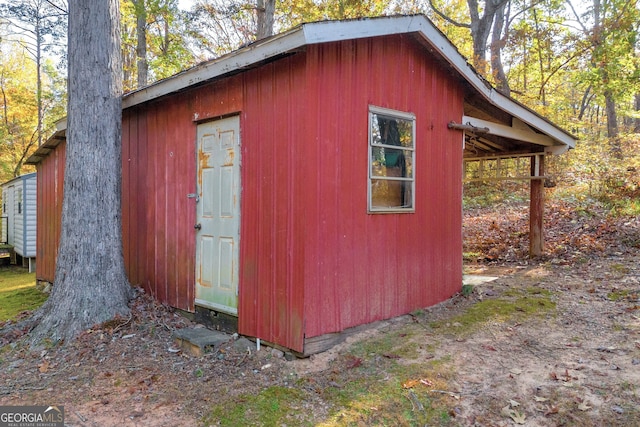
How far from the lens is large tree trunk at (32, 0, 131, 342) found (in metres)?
4.75

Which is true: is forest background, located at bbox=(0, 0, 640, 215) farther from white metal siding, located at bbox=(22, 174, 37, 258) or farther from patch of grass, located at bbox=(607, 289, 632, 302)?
patch of grass, located at bbox=(607, 289, 632, 302)

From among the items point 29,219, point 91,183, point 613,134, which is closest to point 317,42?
point 91,183

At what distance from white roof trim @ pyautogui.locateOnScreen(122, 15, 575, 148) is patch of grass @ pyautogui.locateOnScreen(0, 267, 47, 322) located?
3838mm

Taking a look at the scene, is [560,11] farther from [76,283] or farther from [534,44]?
[76,283]

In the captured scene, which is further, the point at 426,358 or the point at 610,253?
the point at 610,253

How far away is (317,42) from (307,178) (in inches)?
45.1

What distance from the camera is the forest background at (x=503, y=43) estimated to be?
36.8ft

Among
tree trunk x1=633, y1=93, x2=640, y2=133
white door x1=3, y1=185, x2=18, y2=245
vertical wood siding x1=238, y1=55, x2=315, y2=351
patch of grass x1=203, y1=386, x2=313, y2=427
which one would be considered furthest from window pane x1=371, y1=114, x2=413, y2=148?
tree trunk x1=633, y1=93, x2=640, y2=133

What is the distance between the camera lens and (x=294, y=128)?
3.86 metres

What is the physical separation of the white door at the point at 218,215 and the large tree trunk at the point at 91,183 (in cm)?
102

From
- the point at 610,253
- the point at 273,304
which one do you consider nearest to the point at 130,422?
the point at 273,304

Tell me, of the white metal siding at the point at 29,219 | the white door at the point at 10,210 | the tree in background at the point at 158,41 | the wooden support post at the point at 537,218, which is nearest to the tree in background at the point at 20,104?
the white door at the point at 10,210

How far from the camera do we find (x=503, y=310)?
5184 mm

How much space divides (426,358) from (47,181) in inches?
327
